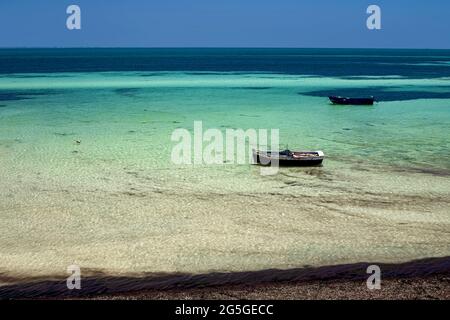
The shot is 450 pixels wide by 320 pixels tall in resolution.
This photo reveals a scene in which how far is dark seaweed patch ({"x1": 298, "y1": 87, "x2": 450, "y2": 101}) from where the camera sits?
4144 centimetres

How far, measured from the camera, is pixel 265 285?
9.49 metres

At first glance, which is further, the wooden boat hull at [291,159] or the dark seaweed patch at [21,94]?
the dark seaweed patch at [21,94]

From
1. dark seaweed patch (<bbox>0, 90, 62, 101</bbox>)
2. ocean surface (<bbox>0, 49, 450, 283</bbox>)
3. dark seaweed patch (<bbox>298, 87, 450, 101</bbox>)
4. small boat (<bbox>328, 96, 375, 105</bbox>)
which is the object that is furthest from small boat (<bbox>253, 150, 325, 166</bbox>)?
dark seaweed patch (<bbox>0, 90, 62, 101</bbox>)

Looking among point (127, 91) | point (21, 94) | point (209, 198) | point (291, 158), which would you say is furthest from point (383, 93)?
point (209, 198)

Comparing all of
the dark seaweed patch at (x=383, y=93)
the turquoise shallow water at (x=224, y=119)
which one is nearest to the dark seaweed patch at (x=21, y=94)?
the turquoise shallow water at (x=224, y=119)

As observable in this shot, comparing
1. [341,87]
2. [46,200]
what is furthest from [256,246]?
[341,87]

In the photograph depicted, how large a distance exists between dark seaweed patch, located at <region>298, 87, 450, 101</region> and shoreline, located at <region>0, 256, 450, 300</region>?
3265 cm

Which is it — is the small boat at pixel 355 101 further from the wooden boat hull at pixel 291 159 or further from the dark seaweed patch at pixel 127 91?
the wooden boat hull at pixel 291 159

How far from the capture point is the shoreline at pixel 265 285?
29.7ft

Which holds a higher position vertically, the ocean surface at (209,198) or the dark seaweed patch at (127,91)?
the dark seaweed patch at (127,91)

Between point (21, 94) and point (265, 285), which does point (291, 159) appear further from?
point (21, 94)

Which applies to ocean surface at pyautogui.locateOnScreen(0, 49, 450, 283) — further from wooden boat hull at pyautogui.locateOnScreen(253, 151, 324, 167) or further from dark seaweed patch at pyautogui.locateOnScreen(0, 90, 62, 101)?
dark seaweed patch at pyautogui.locateOnScreen(0, 90, 62, 101)

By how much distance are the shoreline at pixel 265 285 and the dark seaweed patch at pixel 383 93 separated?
32648mm

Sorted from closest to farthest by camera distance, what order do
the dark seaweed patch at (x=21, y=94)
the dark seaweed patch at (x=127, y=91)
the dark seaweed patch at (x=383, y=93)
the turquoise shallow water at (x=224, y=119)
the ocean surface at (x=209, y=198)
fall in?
1. the ocean surface at (x=209, y=198)
2. the turquoise shallow water at (x=224, y=119)
3. the dark seaweed patch at (x=21, y=94)
4. the dark seaweed patch at (x=383, y=93)
5. the dark seaweed patch at (x=127, y=91)
